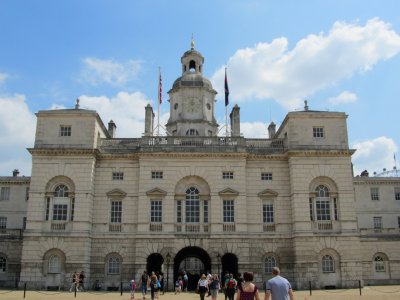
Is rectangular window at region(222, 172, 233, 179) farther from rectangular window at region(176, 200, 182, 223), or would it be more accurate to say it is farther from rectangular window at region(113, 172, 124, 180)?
rectangular window at region(113, 172, 124, 180)

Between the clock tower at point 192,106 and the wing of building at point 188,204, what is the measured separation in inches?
254

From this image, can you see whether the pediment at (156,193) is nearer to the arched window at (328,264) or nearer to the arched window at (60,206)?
the arched window at (60,206)

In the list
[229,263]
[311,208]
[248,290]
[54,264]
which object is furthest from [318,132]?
[248,290]

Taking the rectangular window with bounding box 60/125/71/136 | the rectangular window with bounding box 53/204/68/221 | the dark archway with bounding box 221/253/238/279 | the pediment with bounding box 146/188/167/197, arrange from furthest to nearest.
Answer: the rectangular window with bounding box 60/125/71/136 → the dark archway with bounding box 221/253/238/279 → the pediment with bounding box 146/188/167/197 → the rectangular window with bounding box 53/204/68/221

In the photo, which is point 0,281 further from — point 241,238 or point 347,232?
point 347,232

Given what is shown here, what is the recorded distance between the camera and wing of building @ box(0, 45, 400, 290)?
39.1 meters

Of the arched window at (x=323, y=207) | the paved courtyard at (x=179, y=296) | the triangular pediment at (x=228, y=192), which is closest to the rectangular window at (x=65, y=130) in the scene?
the paved courtyard at (x=179, y=296)

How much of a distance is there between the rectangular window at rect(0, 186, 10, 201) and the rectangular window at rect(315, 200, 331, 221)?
3448 cm

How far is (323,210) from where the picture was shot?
40750 millimetres

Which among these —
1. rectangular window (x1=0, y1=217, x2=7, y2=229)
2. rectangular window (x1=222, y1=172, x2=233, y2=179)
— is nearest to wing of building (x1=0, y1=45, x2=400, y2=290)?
rectangular window (x1=222, y1=172, x2=233, y2=179)

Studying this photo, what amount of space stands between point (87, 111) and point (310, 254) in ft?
74.8

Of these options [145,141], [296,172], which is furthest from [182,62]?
[296,172]

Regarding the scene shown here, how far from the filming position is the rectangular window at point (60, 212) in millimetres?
39844

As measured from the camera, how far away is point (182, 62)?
52000mm
